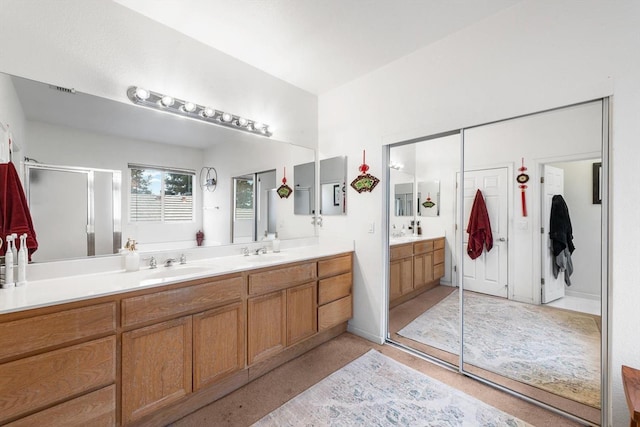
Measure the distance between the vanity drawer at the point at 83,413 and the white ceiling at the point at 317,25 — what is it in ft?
7.78

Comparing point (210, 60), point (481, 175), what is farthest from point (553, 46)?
point (210, 60)

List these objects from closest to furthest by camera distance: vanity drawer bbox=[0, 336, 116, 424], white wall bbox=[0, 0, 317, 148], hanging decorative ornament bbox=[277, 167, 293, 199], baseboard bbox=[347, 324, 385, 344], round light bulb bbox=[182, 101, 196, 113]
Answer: vanity drawer bbox=[0, 336, 116, 424], white wall bbox=[0, 0, 317, 148], round light bulb bbox=[182, 101, 196, 113], baseboard bbox=[347, 324, 385, 344], hanging decorative ornament bbox=[277, 167, 293, 199]

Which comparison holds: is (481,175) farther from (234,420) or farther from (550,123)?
(234,420)

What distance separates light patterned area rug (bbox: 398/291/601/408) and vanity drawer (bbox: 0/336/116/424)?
2.45 metres

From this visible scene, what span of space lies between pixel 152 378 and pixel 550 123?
2.92 metres

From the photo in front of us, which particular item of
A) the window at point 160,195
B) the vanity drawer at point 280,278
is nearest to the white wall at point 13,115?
the window at point 160,195

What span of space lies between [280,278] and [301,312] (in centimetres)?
41

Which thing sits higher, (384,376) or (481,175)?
(481,175)

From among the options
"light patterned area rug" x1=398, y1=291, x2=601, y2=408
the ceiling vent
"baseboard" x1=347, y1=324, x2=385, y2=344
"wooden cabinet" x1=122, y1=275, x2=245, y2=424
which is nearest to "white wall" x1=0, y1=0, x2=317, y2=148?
the ceiling vent

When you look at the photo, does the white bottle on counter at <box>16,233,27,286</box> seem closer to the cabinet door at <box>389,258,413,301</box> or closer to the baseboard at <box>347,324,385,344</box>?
the baseboard at <box>347,324,385,344</box>

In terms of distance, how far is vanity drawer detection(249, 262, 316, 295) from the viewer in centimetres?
206

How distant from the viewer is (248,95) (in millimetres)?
2637

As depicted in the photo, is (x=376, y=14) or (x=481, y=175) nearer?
(x=376, y=14)

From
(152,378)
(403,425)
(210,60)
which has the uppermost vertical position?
(210,60)
